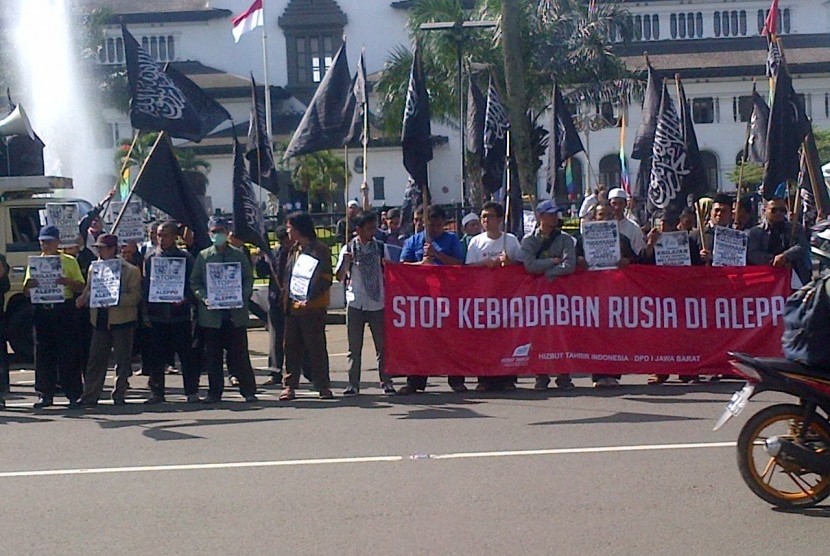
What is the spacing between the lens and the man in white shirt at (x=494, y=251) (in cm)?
1222

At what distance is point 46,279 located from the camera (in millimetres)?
11984

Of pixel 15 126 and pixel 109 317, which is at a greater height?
pixel 15 126

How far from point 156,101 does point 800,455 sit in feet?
27.6

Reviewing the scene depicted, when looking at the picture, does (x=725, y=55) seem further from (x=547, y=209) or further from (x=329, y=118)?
(x=547, y=209)

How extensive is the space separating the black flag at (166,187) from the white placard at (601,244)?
4.13 meters

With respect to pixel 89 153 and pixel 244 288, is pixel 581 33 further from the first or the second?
pixel 244 288

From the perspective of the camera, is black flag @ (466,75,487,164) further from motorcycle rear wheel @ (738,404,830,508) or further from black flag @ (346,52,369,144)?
motorcycle rear wheel @ (738,404,830,508)

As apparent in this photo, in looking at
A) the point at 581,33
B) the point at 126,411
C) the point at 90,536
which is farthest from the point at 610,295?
the point at 581,33

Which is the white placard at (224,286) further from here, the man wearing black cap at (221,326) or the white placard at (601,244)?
the white placard at (601,244)

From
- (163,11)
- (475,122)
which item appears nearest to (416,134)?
(475,122)

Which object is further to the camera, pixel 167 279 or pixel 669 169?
pixel 669 169

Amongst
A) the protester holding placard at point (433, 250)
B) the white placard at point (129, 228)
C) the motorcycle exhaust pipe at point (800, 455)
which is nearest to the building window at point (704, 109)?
the white placard at point (129, 228)

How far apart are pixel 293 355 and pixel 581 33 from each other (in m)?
30.0

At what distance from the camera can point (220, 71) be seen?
70.1 m
